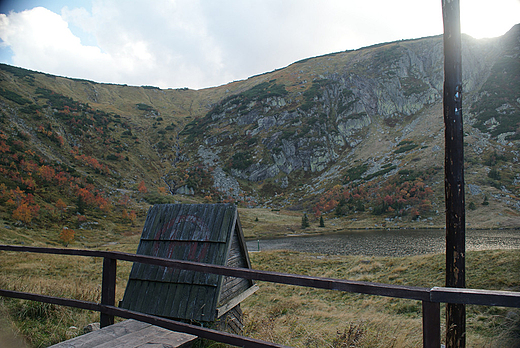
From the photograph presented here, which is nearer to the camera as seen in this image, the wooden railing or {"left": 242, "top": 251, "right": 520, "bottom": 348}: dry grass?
the wooden railing

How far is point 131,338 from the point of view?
3070 mm

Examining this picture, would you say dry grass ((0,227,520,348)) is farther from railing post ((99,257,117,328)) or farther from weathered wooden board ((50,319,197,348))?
weathered wooden board ((50,319,197,348))

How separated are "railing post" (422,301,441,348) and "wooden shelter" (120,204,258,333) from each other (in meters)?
4.33

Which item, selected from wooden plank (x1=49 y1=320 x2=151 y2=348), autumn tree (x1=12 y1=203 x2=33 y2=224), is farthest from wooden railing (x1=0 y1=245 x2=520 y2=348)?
autumn tree (x1=12 y1=203 x2=33 y2=224)

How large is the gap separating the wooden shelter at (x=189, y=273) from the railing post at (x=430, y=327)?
170 inches

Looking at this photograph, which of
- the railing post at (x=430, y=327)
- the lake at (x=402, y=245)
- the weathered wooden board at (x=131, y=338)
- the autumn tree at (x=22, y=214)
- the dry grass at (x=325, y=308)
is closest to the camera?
the railing post at (x=430, y=327)

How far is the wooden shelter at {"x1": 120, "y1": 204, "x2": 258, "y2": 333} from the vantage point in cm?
586

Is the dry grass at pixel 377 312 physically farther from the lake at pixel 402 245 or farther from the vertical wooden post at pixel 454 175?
the lake at pixel 402 245

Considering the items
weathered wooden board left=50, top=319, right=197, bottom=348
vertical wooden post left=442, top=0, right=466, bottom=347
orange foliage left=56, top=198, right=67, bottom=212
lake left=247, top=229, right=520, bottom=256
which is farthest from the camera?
orange foliage left=56, top=198, right=67, bottom=212

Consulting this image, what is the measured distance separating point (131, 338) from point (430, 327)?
3.02 metres

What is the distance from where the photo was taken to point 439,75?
13575cm

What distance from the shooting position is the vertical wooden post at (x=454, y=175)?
13.4 ft

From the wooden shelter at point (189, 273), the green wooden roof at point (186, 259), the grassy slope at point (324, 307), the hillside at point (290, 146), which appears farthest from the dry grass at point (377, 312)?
the hillside at point (290, 146)

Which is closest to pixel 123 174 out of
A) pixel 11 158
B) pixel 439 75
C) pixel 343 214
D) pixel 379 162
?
pixel 11 158
